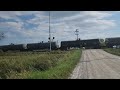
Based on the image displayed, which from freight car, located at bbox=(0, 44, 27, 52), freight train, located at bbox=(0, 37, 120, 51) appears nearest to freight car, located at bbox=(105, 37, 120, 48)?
freight train, located at bbox=(0, 37, 120, 51)

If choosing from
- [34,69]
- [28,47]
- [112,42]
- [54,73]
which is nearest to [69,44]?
[28,47]

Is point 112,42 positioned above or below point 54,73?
above

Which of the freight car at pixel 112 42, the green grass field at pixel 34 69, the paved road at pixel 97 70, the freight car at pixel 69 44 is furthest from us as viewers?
the freight car at pixel 69 44

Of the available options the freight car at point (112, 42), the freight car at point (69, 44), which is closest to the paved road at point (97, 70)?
the freight car at point (112, 42)

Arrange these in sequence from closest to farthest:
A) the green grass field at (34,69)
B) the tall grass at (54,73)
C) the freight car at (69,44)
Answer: the tall grass at (54,73)
the green grass field at (34,69)
the freight car at (69,44)

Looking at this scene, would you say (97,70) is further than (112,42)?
No

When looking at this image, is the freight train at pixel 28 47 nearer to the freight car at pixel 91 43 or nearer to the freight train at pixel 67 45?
the freight train at pixel 67 45

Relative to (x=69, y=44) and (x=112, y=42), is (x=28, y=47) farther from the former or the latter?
(x=112, y=42)

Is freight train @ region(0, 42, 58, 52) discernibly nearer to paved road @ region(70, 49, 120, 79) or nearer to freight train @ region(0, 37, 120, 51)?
freight train @ region(0, 37, 120, 51)

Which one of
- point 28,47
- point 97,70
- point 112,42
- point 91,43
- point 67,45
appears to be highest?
point 112,42
